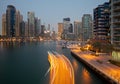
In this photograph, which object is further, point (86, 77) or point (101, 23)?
point (101, 23)

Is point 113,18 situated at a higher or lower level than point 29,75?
higher

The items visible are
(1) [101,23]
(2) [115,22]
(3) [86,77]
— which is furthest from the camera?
(1) [101,23]

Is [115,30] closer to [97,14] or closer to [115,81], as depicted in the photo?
[115,81]

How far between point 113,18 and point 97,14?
67336mm

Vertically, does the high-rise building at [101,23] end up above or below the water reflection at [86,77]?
above

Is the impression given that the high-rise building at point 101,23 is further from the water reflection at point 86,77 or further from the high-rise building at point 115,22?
the water reflection at point 86,77

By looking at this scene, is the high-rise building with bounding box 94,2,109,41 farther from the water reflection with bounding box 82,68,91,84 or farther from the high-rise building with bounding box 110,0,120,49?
the water reflection with bounding box 82,68,91,84

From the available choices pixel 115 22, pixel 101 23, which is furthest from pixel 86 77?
pixel 101 23

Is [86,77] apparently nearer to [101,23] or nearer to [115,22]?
[115,22]

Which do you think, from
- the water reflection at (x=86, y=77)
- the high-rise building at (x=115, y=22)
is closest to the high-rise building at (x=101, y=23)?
the high-rise building at (x=115, y=22)

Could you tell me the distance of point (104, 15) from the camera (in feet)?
436

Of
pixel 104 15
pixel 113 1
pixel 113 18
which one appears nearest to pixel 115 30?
pixel 113 18

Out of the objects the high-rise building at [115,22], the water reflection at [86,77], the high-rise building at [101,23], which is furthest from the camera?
the high-rise building at [101,23]

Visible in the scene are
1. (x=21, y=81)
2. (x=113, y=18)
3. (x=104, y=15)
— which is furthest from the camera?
(x=104, y=15)
